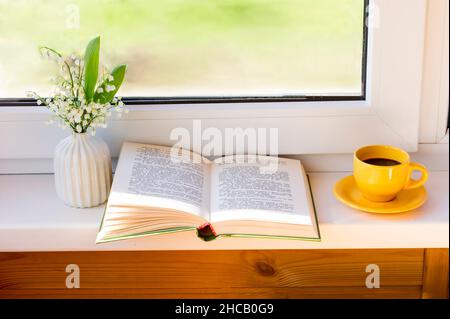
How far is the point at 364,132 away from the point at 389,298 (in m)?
0.32

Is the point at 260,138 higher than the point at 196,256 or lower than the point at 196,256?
higher

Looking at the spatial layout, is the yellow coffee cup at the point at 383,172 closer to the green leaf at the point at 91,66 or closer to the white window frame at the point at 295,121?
the white window frame at the point at 295,121

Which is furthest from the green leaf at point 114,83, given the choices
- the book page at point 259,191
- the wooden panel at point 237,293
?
the wooden panel at point 237,293

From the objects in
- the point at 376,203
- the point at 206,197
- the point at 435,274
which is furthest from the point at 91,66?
the point at 435,274

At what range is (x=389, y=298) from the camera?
4.10ft

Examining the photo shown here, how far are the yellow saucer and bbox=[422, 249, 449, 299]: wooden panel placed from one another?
11 cm

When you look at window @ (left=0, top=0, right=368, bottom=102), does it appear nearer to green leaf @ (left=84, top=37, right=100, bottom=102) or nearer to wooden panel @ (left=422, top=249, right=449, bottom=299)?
green leaf @ (left=84, top=37, right=100, bottom=102)

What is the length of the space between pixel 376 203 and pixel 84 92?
538 millimetres

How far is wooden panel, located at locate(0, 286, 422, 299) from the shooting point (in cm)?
125

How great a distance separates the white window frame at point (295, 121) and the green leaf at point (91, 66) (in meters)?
0.13

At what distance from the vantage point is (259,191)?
116 cm

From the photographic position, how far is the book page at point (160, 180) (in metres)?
1.10

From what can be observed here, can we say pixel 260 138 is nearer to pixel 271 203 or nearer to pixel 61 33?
pixel 271 203

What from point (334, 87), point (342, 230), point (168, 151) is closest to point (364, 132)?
point (334, 87)
